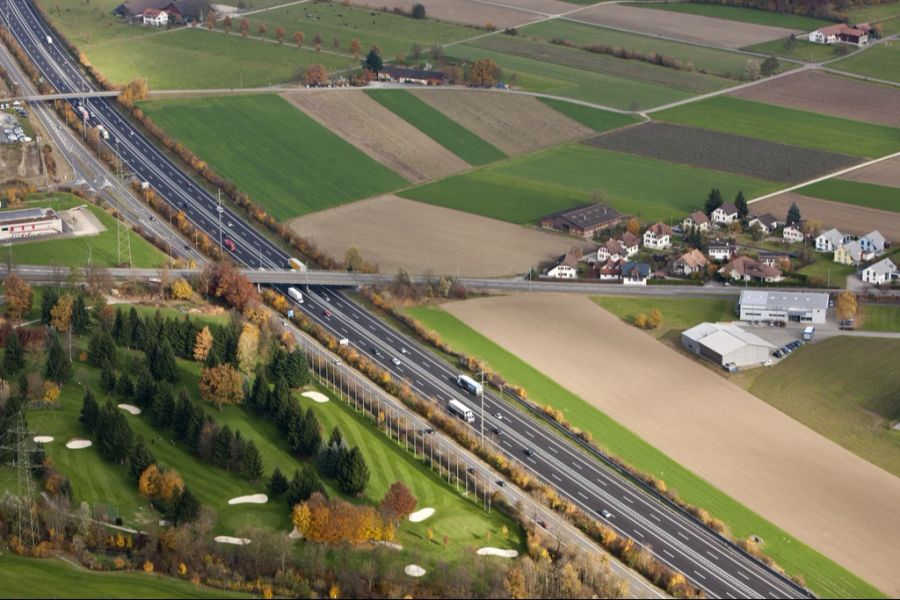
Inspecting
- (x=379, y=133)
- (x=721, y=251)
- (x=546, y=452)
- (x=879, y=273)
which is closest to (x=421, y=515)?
(x=546, y=452)

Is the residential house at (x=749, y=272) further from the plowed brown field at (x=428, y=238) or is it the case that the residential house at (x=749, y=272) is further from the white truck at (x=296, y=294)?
the white truck at (x=296, y=294)

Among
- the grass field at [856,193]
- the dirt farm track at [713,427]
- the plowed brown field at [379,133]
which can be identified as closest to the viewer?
the dirt farm track at [713,427]

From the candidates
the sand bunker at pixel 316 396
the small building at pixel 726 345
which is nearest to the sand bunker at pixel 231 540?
the sand bunker at pixel 316 396


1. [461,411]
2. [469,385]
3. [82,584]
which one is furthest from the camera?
[469,385]

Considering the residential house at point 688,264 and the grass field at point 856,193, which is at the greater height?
the grass field at point 856,193

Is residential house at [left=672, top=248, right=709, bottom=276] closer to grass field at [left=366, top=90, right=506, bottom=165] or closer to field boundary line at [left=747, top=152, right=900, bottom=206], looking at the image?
field boundary line at [left=747, top=152, right=900, bottom=206]

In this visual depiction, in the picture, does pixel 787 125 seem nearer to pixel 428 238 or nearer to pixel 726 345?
pixel 428 238
